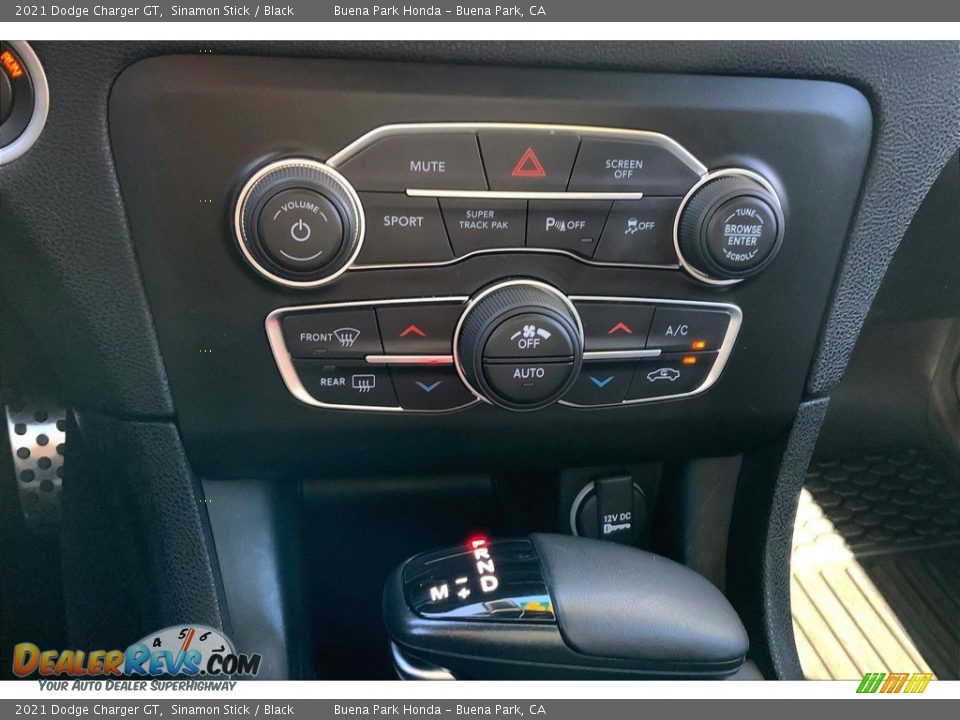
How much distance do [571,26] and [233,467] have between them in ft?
1.22

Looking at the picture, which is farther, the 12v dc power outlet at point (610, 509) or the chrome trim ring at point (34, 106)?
the 12v dc power outlet at point (610, 509)

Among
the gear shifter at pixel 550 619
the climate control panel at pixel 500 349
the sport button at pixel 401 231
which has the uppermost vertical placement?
the sport button at pixel 401 231

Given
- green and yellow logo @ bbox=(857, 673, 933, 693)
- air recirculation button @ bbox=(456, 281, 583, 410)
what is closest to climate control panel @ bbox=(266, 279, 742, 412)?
air recirculation button @ bbox=(456, 281, 583, 410)

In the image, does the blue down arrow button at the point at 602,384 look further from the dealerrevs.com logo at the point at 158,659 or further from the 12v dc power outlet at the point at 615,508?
the dealerrevs.com logo at the point at 158,659

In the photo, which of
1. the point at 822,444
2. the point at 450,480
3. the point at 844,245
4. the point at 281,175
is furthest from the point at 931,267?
the point at 281,175

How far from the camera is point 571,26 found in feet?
1.51

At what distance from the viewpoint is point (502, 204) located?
497 mm

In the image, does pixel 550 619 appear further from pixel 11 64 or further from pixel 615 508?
pixel 11 64

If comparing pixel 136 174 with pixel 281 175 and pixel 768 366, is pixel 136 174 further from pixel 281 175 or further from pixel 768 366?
pixel 768 366

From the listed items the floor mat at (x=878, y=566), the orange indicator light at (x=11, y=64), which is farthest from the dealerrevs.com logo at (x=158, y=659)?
the floor mat at (x=878, y=566)

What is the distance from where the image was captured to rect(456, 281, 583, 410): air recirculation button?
51 centimetres

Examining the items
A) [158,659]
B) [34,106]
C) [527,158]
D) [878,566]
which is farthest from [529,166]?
[878,566]

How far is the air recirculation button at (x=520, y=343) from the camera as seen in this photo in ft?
1.67
